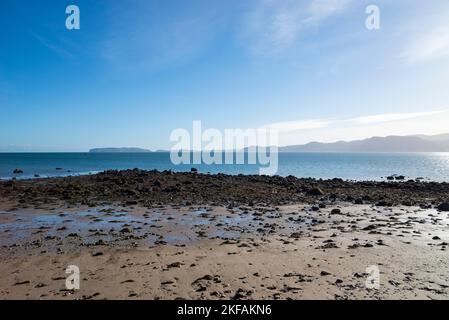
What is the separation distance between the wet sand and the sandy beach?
1.4 inches

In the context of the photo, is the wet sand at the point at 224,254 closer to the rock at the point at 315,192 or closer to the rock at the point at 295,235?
the rock at the point at 295,235

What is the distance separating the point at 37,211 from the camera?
20.6 meters

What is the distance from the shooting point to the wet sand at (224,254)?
867cm

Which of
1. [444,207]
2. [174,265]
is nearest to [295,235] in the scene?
[174,265]

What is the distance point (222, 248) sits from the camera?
12.6m

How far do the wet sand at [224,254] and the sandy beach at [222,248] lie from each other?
35mm

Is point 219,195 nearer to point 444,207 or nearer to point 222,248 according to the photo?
point 222,248

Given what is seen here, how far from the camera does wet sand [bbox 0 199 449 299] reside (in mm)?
8672

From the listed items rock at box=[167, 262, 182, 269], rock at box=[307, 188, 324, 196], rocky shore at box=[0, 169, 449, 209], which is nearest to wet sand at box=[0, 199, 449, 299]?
rock at box=[167, 262, 182, 269]

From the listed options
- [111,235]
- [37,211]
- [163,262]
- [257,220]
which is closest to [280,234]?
[257,220]

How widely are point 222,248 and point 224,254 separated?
0.79 meters

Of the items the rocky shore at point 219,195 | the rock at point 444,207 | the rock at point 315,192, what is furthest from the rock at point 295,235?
the rock at point 315,192

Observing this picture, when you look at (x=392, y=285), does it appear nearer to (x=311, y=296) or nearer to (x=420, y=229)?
(x=311, y=296)

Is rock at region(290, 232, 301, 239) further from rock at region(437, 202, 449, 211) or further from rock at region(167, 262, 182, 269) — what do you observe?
rock at region(437, 202, 449, 211)
